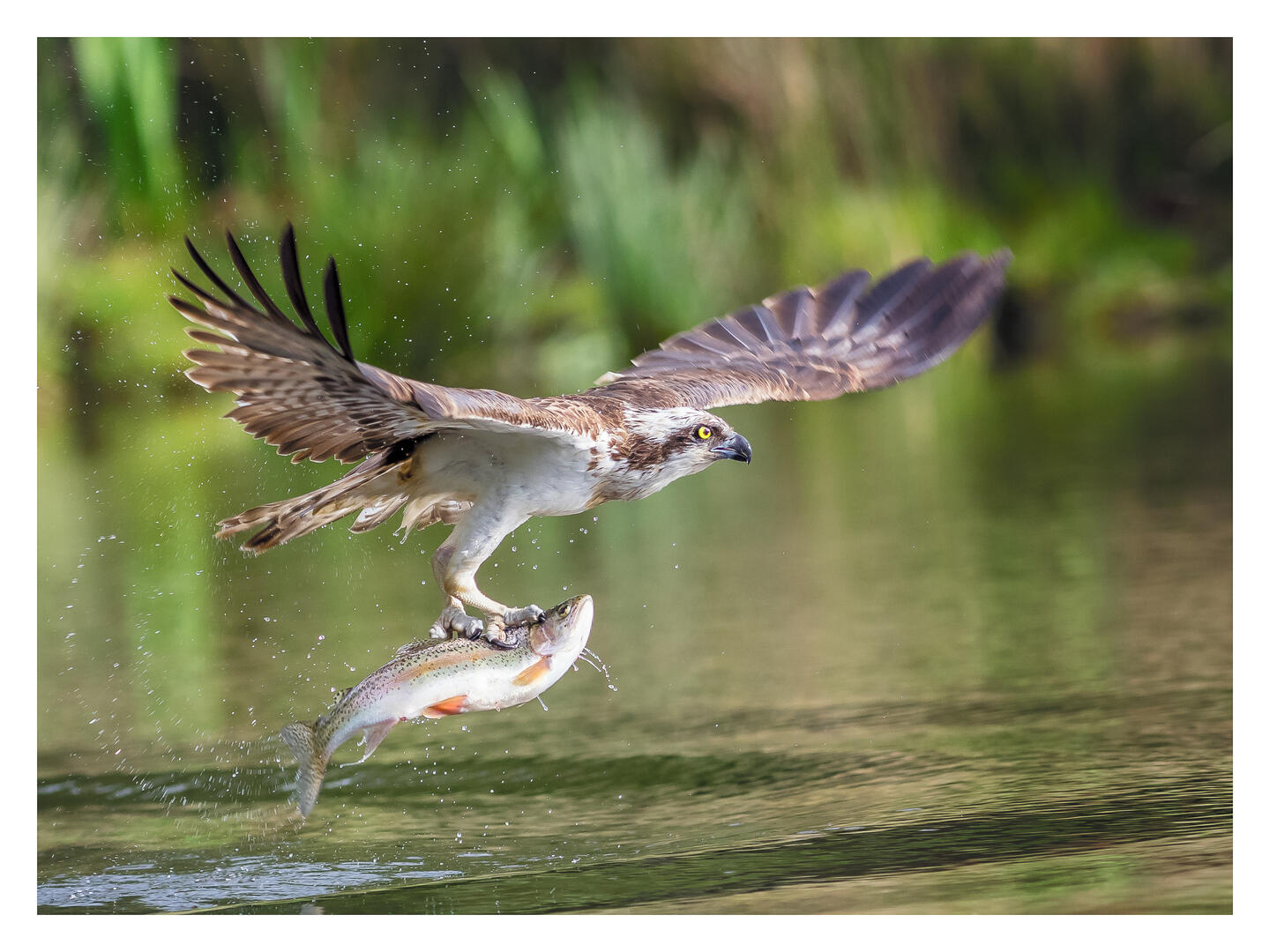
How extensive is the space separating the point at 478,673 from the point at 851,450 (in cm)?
896

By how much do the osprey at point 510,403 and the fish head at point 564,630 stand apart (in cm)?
20

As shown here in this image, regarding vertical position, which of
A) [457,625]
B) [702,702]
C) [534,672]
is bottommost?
[702,702]

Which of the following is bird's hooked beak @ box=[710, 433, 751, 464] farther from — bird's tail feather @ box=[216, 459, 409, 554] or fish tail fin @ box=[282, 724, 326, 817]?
fish tail fin @ box=[282, 724, 326, 817]

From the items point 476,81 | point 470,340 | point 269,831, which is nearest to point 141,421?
point 470,340

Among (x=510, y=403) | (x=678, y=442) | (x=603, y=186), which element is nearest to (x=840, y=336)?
(x=678, y=442)

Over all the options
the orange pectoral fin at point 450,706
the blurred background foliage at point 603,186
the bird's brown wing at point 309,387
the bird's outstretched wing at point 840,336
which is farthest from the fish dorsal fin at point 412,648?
the blurred background foliage at point 603,186

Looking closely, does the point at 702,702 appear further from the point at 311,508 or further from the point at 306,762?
the point at 306,762

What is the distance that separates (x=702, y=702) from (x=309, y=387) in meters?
3.27

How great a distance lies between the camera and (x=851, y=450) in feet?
48.4

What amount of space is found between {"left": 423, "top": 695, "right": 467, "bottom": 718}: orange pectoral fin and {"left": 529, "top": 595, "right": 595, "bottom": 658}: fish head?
30cm

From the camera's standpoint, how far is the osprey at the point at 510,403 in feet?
18.6

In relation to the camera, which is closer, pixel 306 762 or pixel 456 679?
pixel 456 679

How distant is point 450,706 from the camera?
6.17 m
